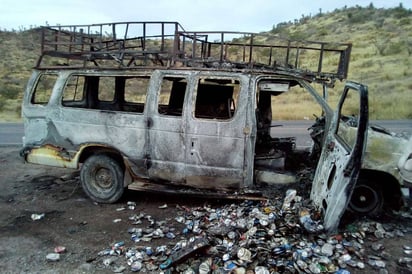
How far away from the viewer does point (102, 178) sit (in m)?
5.74

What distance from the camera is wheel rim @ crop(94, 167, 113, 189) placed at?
225 inches

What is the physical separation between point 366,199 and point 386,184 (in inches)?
12.0

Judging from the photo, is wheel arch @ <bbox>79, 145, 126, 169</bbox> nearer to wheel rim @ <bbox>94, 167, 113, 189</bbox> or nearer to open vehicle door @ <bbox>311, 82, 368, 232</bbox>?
wheel rim @ <bbox>94, 167, 113, 189</bbox>

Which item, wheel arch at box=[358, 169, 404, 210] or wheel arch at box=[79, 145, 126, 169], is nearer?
wheel arch at box=[358, 169, 404, 210]

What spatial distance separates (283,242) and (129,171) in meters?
2.65

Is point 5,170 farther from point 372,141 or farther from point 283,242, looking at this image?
point 372,141

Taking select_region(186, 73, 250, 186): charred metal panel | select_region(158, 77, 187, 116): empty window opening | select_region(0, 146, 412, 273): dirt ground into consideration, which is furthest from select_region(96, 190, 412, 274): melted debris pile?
select_region(158, 77, 187, 116): empty window opening

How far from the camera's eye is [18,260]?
392cm

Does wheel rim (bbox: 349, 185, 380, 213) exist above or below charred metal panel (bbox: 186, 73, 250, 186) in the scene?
below

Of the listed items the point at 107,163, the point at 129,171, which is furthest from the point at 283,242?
the point at 107,163

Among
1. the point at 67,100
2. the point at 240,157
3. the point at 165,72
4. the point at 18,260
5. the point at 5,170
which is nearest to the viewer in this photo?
the point at 18,260

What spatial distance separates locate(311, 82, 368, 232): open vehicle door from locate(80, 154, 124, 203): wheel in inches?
115

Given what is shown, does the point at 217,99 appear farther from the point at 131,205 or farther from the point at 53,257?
the point at 53,257

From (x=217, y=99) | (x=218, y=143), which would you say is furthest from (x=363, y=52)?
(x=218, y=143)
